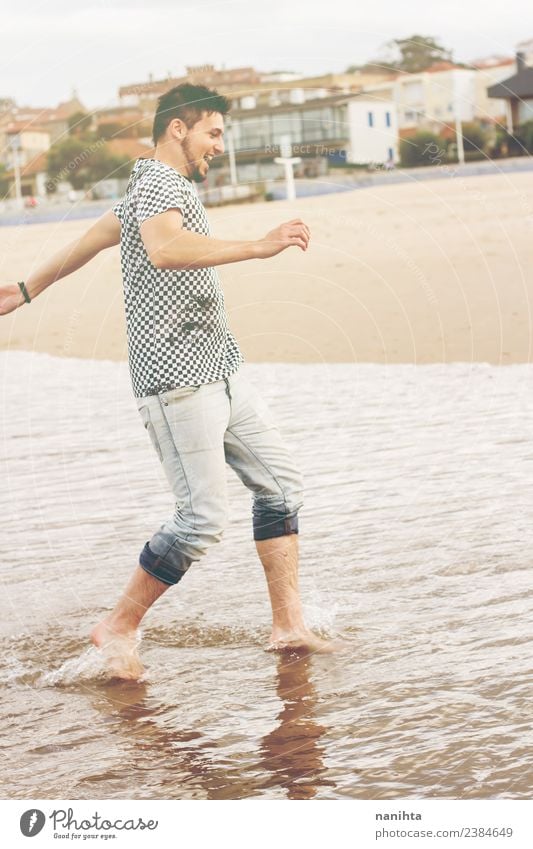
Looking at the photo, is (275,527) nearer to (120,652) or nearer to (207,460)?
(207,460)

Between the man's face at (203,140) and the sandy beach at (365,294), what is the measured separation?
401cm

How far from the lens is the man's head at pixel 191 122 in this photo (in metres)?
4.05

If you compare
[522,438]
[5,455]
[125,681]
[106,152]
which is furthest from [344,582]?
[106,152]

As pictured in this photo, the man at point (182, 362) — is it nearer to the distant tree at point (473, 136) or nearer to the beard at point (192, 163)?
the beard at point (192, 163)

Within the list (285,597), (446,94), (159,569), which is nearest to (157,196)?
(159,569)

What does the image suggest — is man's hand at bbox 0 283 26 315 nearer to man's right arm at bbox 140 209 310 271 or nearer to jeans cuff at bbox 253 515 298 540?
man's right arm at bbox 140 209 310 271

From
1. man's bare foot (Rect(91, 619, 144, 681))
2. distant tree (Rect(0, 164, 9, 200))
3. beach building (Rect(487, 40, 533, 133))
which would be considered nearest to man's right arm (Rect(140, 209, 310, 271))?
man's bare foot (Rect(91, 619, 144, 681))

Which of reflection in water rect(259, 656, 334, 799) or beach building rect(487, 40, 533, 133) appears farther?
beach building rect(487, 40, 533, 133)

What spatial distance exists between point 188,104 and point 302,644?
1.65m

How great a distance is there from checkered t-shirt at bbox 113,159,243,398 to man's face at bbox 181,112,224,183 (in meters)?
0.07

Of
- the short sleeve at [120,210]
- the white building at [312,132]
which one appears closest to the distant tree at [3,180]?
the white building at [312,132]

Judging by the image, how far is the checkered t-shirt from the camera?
13.3 ft
